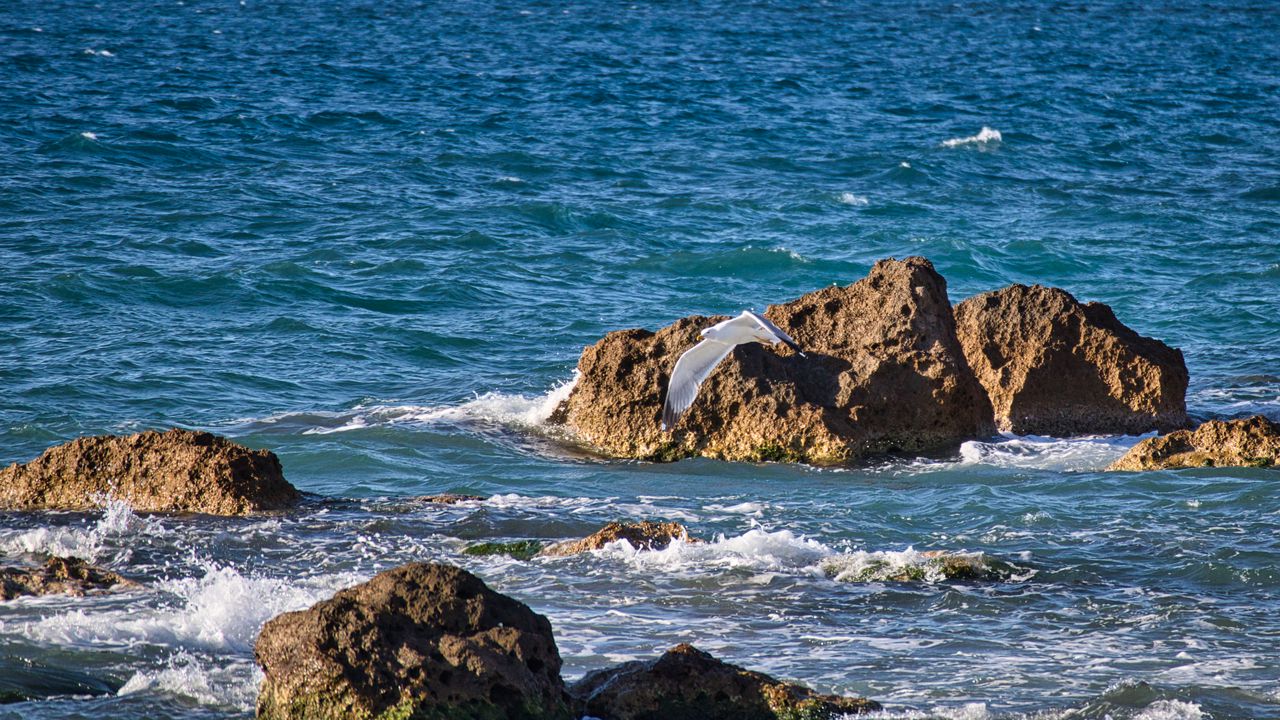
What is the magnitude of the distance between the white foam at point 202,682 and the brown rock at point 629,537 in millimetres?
1996

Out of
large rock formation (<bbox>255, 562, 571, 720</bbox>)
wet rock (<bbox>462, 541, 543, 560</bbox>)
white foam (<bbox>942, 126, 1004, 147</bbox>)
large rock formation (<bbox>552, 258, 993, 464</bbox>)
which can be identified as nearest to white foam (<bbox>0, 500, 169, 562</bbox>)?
wet rock (<bbox>462, 541, 543, 560</bbox>)

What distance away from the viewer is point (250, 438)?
1008 cm

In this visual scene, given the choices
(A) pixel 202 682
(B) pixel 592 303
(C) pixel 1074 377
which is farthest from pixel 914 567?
(B) pixel 592 303

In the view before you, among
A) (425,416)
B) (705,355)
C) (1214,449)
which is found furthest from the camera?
(425,416)

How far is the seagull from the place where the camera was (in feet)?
29.2

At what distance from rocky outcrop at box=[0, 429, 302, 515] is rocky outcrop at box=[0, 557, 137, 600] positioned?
120 cm

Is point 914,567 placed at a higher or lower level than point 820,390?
lower

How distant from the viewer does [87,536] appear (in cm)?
727

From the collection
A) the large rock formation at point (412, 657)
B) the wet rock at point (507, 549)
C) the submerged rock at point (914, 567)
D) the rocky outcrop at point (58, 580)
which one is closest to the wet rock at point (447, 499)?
the wet rock at point (507, 549)

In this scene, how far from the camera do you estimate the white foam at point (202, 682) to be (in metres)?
5.28

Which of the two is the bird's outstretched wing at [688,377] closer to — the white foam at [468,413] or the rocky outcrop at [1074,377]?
the white foam at [468,413]

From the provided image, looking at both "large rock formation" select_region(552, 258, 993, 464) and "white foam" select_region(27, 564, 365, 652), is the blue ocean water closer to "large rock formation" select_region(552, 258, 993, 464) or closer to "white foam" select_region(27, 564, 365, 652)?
"white foam" select_region(27, 564, 365, 652)

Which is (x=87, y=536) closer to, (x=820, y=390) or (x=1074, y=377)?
(x=820, y=390)

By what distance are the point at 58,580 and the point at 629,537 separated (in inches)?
105
